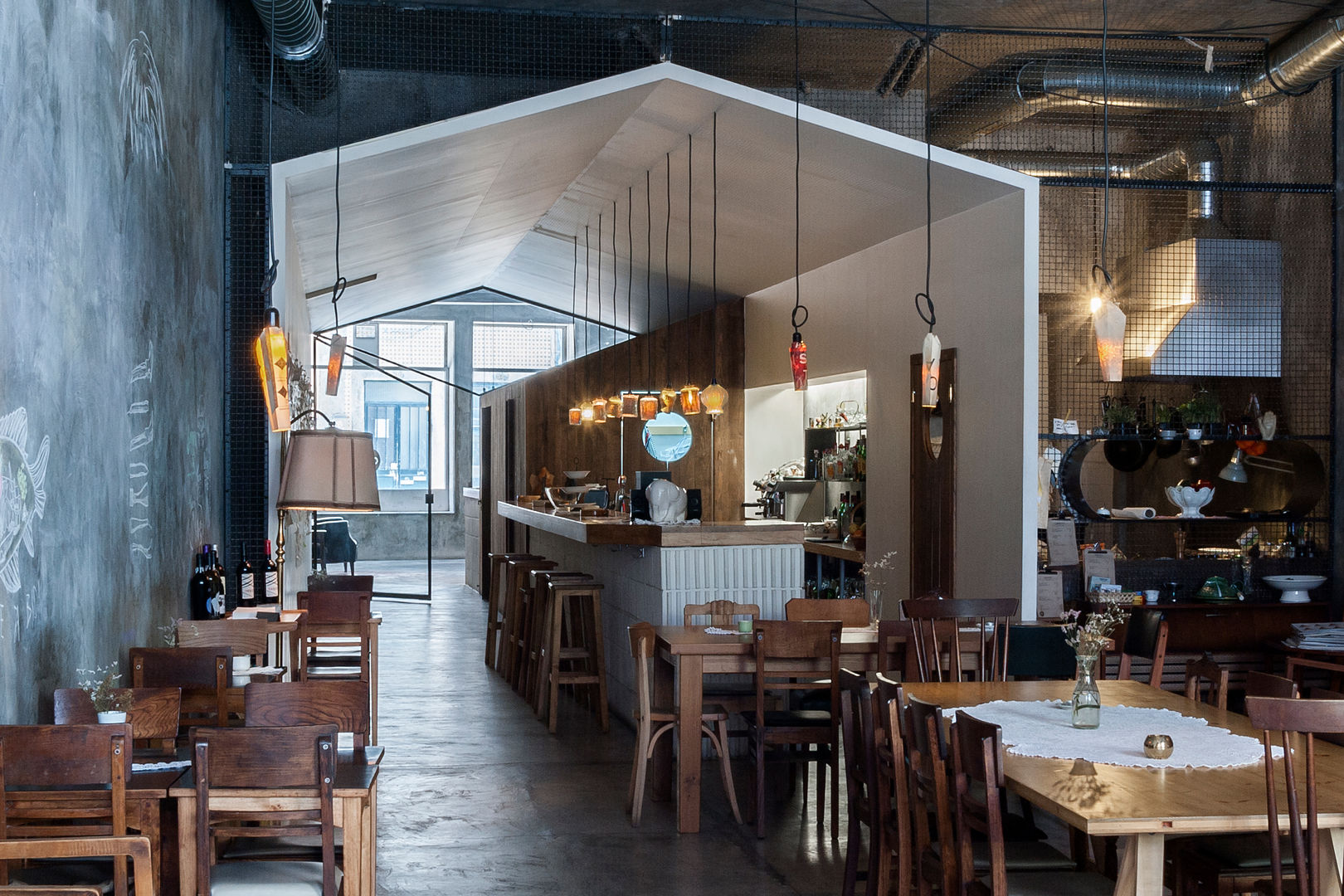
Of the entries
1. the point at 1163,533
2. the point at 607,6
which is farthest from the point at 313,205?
the point at 1163,533

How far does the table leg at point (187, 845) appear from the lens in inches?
112

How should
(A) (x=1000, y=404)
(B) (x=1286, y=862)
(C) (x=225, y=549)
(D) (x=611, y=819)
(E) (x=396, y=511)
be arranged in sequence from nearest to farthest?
1. (B) (x=1286, y=862)
2. (D) (x=611, y=819)
3. (C) (x=225, y=549)
4. (A) (x=1000, y=404)
5. (E) (x=396, y=511)

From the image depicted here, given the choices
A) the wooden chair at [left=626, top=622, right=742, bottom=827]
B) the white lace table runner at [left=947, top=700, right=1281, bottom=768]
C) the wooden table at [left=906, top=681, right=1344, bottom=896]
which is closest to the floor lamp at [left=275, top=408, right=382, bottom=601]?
the wooden chair at [left=626, top=622, right=742, bottom=827]

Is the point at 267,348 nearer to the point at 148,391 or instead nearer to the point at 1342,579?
the point at 148,391

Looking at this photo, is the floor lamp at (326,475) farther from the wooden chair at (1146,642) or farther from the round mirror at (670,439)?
the round mirror at (670,439)

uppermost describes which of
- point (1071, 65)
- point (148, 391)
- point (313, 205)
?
point (1071, 65)

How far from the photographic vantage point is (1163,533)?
7605mm

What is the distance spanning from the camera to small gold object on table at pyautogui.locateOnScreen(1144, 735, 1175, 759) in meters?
3.08

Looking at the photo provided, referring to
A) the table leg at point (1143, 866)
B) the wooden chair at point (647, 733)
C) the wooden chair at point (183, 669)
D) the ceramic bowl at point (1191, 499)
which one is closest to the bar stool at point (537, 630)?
the wooden chair at point (647, 733)

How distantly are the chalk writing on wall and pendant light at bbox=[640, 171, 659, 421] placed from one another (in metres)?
4.88

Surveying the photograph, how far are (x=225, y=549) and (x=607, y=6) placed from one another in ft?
12.0

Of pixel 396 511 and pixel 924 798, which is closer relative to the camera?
pixel 924 798

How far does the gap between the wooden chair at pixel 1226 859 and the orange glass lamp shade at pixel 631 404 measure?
666 cm

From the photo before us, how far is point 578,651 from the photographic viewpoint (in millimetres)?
7258
